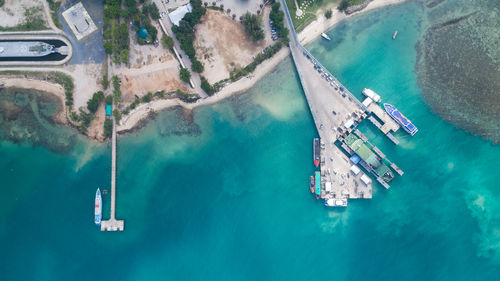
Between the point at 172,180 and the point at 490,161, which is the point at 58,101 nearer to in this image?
the point at 172,180

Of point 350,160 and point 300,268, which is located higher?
point 350,160

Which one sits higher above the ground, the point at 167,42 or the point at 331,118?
the point at 167,42

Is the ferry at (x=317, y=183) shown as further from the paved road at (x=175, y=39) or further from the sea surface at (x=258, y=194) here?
the paved road at (x=175, y=39)

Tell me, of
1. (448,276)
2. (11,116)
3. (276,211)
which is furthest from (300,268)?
(11,116)

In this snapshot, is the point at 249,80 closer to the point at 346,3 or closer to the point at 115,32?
the point at 346,3

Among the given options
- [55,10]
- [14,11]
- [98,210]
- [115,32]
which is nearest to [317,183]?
[98,210]

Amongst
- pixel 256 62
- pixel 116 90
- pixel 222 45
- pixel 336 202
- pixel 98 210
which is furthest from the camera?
pixel 222 45
